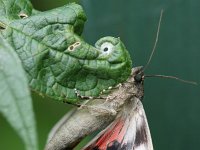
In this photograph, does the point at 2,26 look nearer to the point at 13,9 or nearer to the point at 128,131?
the point at 13,9

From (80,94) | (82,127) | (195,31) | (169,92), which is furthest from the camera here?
(169,92)

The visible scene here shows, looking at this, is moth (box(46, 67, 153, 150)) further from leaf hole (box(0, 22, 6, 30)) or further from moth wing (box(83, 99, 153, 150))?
leaf hole (box(0, 22, 6, 30))

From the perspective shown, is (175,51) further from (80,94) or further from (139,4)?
(80,94)

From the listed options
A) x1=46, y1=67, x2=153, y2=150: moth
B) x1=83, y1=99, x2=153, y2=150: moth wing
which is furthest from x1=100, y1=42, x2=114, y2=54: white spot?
x1=83, y1=99, x2=153, y2=150: moth wing

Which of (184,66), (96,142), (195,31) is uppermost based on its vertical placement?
(195,31)

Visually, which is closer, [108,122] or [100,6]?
[108,122]

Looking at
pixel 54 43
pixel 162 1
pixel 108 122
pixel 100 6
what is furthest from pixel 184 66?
pixel 54 43

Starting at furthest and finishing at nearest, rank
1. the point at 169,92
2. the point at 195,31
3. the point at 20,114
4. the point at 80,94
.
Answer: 1. the point at 169,92
2. the point at 195,31
3. the point at 80,94
4. the point at 20,114

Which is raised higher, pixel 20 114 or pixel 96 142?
pixel 20 114
